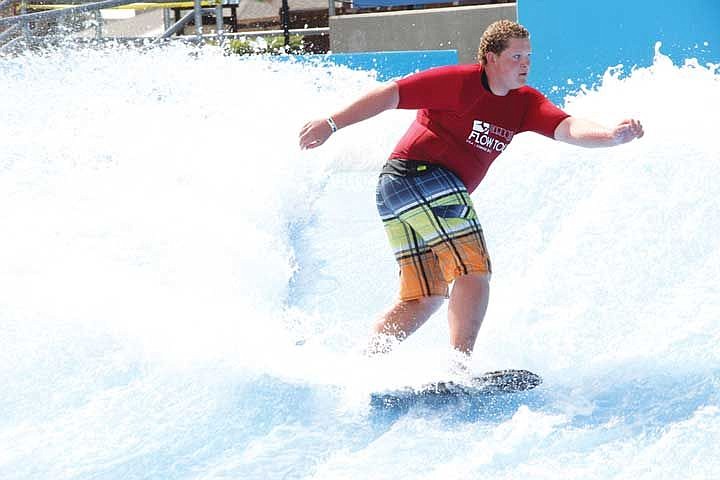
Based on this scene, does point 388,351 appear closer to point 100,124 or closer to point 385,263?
point 385,263

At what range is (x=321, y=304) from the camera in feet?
19.1

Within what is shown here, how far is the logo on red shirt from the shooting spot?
4031mm

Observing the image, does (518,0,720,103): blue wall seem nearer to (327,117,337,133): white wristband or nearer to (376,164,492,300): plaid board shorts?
(376,164,492,300): plaid board shorts

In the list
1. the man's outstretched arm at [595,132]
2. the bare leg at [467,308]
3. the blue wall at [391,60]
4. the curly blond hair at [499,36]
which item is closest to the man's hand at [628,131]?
the man's outstretched arm at [595,132]

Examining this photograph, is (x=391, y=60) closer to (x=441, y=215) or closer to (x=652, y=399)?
(x=441, y=215)

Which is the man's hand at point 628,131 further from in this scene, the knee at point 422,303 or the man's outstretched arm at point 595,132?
the knee at point 422,303

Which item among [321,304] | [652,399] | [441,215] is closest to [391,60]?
[321,304]

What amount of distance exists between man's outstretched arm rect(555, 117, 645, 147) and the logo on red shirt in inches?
8.1

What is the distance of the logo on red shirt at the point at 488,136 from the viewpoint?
4.03m

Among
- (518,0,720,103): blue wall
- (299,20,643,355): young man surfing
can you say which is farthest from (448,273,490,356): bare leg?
(518,0,720,103): blue wall

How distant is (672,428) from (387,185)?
4.67 ft

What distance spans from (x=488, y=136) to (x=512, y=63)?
0.97 ft

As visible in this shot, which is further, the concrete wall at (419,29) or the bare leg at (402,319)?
the concrete wall at (419,29)

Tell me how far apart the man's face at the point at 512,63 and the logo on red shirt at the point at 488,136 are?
0.58 feet
